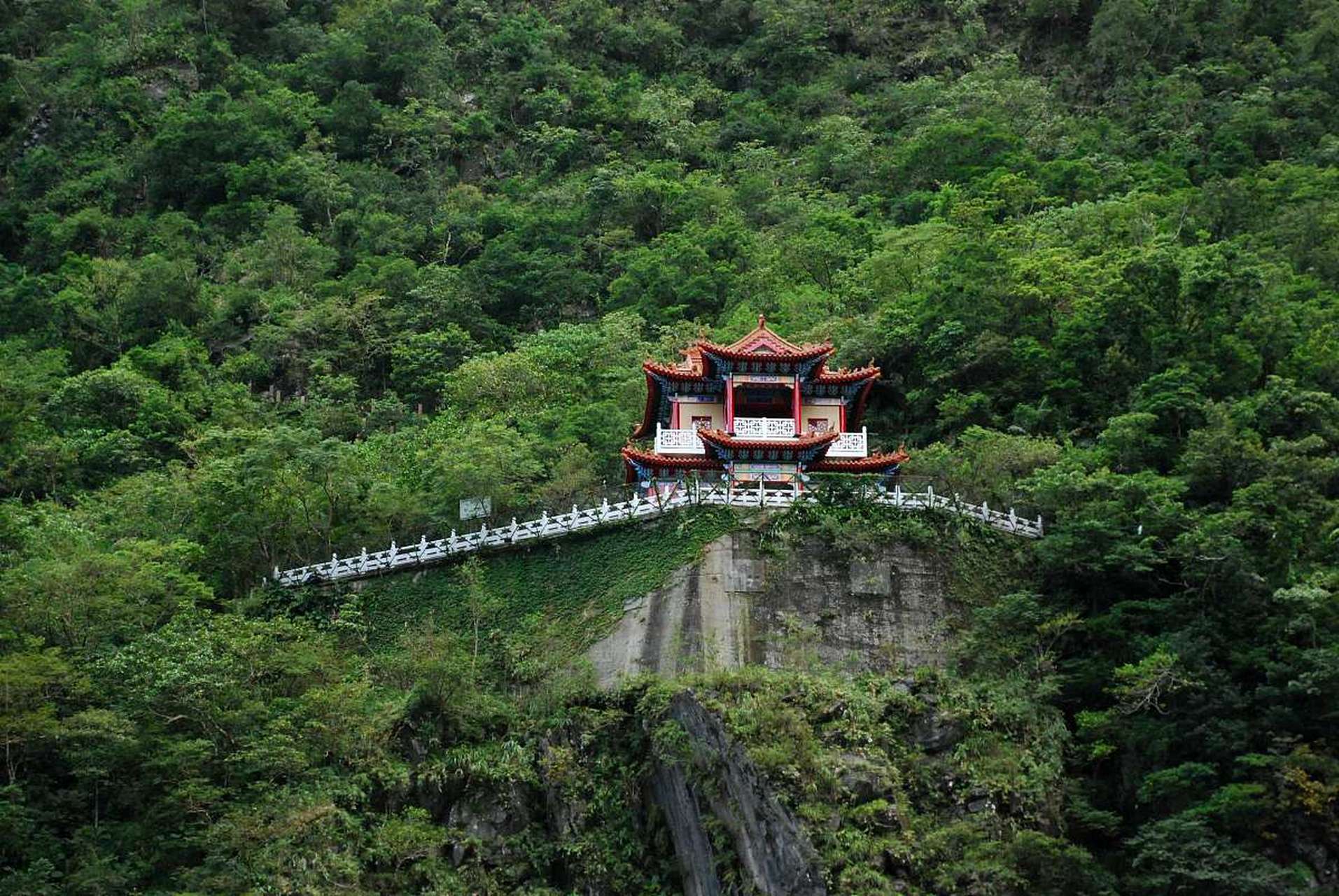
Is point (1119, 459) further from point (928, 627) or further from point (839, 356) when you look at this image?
point (839, 356)

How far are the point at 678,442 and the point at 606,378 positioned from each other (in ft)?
25.9

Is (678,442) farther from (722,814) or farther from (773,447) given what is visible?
(722,814)

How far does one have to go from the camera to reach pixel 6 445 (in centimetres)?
4294

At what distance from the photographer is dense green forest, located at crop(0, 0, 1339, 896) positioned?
95.9 ft

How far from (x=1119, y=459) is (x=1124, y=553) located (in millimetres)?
4054

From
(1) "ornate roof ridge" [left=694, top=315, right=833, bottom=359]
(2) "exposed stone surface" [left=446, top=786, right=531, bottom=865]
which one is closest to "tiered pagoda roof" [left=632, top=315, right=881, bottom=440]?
(1) "ornate roof ridge" [left=694, top=315, right=833, bottom=359]

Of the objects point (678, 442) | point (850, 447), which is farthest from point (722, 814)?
point (850, 447)

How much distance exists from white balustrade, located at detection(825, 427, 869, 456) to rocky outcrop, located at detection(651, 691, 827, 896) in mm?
8473

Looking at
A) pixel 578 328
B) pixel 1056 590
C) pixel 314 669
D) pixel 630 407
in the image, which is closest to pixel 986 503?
pixel 1056 590

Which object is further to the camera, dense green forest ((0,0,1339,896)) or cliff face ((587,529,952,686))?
cliff face ((587,529,952,686))

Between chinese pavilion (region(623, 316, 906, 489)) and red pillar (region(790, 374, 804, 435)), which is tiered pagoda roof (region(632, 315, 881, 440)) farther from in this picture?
red pillar (region(790, 374, 804, 435))

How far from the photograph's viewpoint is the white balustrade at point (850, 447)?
3712cm

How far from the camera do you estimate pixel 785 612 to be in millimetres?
33000

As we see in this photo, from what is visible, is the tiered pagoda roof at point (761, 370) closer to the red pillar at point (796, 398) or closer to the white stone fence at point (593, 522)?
the red pillar at point (796, 398)
